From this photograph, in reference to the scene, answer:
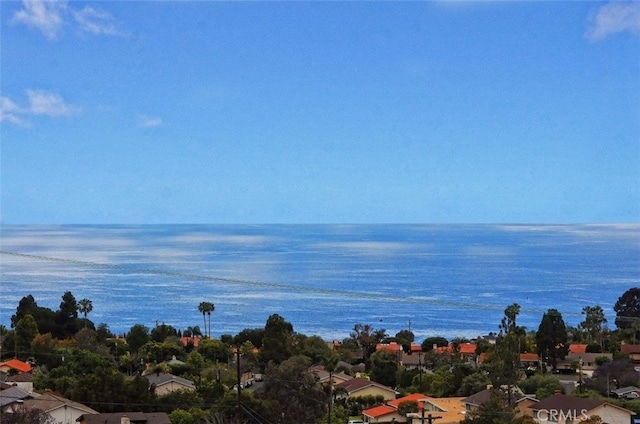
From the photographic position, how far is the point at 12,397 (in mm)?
19031

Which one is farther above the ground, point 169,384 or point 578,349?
point 169,384

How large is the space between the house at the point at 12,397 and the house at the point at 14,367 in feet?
19.6

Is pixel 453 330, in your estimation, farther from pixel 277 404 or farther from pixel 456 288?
pixel 277 404

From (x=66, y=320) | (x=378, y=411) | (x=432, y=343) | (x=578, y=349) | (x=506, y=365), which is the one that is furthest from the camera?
(x=432, y=343)

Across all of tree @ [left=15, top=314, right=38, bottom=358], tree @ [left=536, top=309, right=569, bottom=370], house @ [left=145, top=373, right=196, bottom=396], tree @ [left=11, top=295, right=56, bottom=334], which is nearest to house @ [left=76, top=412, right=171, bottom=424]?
house @ [left=145, top=373, right=196, bottom=396]

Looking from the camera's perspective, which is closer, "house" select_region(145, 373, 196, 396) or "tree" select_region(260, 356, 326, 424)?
"tree" select_region(260, 356, 326, 424)

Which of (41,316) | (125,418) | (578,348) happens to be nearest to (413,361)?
(578,348)

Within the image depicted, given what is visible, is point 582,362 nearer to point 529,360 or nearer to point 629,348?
point 529,360

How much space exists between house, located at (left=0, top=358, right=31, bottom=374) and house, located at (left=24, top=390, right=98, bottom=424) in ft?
27.4

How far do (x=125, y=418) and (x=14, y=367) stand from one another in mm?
11180

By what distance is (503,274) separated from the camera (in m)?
83.6

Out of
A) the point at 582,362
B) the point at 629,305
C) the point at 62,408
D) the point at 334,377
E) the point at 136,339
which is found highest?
the point at 62,408

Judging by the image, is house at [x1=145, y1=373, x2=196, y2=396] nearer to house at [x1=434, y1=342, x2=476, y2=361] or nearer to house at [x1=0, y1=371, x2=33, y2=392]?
house at [x1=0, y1=371, x2=33, y2=392]

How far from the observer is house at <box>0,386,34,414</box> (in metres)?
18.0
